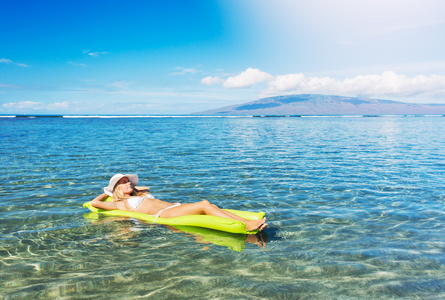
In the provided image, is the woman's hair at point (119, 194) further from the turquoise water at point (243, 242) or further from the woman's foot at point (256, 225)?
the woman's foot at point (256, 225)

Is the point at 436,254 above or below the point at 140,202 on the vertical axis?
below

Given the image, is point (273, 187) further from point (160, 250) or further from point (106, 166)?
point (106, 166)

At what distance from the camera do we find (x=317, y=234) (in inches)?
263

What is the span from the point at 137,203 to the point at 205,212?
201 centimetres

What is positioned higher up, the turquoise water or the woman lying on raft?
the woman lying on raft

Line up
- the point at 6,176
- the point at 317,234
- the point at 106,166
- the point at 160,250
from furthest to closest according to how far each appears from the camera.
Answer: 1. the point at 106,166
2. the point at 6,176
3. the point at 317,234
4. the point at 160,250

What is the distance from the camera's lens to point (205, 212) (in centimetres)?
687

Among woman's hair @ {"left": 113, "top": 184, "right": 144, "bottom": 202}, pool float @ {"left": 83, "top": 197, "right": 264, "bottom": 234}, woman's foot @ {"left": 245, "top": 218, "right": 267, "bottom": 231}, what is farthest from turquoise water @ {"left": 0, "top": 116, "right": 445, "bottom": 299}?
woman's hair @ {"left": 113, "top": 184, "right": 144, "bottom": 202}

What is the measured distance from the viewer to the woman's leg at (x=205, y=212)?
627cm

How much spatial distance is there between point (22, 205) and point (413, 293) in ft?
30.7

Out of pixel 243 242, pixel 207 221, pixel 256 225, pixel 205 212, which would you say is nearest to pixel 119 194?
pixel 205 212

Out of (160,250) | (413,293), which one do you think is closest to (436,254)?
(413,293)

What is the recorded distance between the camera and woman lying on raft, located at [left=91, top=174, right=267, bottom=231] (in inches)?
275

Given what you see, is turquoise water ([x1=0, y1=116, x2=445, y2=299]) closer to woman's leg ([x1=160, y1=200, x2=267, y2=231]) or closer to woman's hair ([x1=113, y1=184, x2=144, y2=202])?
woman's leg ([x1=160, y1=200, x2=267, y2=231])
